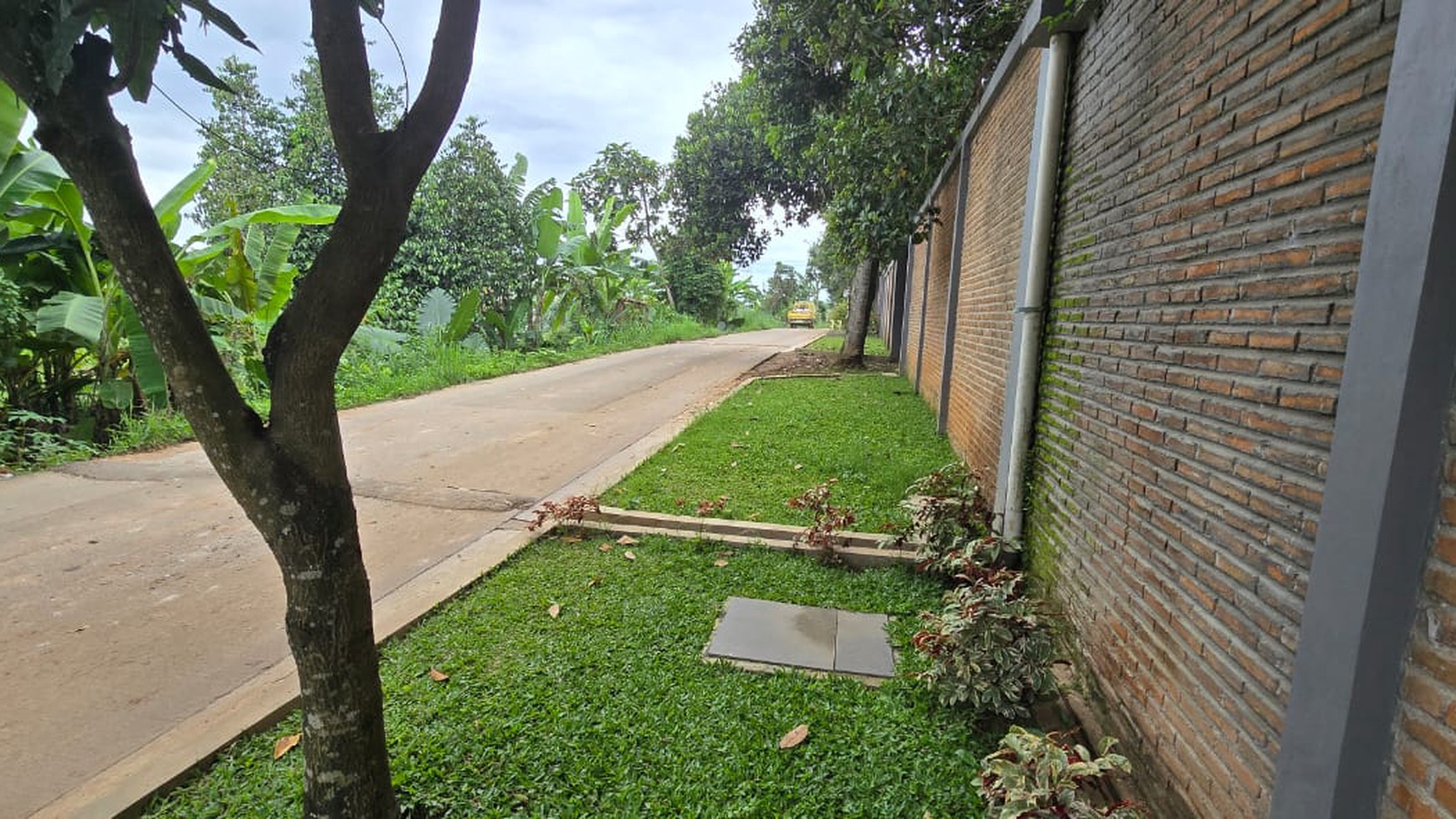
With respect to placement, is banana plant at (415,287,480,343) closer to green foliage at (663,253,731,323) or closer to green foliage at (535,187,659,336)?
green foliage at (535,187,659,336)

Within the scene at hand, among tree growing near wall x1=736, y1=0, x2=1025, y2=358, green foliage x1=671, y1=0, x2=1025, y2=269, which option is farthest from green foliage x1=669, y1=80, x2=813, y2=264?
tree growing near wall x1=736, y1=0, x2=1025, y2=358

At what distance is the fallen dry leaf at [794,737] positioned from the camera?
8.02 ft

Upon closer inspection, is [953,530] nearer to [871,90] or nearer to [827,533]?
[827,533]

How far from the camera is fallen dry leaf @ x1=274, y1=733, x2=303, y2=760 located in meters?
2.36

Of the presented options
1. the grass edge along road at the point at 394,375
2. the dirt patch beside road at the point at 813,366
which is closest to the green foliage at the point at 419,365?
the grass edge along road at the point at 394,375

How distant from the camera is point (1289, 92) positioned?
1725 millimetres

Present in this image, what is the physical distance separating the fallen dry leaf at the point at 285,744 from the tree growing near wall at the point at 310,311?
64cm

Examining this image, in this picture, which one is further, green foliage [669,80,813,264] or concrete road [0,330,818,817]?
green foliage [669,80,813,264]

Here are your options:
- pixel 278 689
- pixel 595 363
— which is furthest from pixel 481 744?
pixel 595 363

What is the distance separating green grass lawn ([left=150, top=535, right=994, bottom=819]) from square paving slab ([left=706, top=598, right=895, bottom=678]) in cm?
→ 9

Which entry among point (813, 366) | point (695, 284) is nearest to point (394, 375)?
point (813, 366)

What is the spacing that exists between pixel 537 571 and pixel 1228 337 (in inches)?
137

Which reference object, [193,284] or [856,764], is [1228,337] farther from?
[193,284]

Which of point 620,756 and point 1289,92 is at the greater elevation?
point 1289,92
